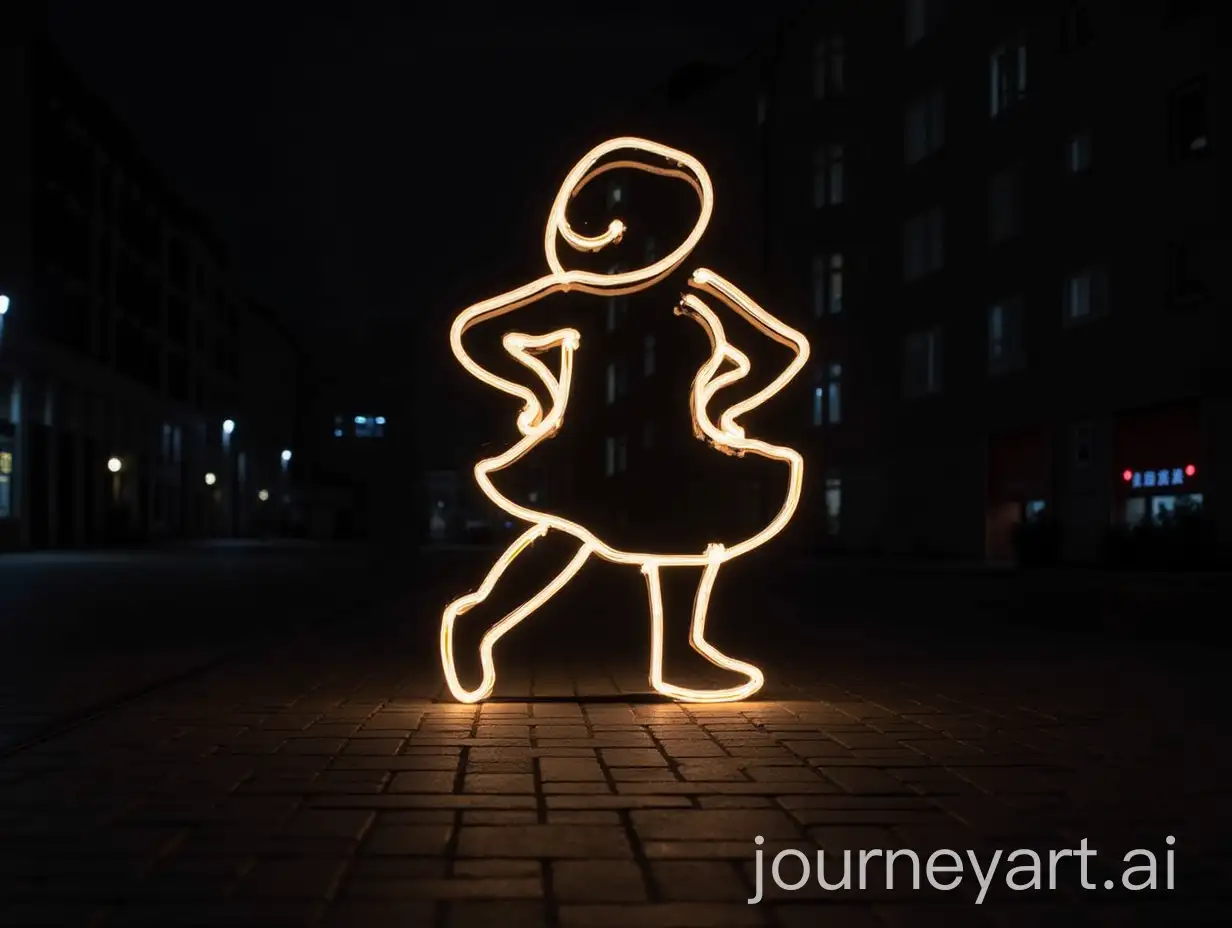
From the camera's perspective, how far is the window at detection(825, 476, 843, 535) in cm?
4897

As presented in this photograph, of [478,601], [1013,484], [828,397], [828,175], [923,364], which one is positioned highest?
[828,175]

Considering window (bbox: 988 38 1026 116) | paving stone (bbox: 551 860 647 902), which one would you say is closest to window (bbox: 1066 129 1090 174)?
window (bbox: 988 38 1026 116)

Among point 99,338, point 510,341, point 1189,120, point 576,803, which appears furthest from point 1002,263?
point 576,803

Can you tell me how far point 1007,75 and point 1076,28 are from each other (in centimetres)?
348

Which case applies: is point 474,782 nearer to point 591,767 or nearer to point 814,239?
point 591,767

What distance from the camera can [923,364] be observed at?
44469 millimetres

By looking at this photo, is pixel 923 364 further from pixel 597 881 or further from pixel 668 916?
pixel 668 916

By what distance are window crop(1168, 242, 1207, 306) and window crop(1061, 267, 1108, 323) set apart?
105 inches

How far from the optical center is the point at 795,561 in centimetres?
4262

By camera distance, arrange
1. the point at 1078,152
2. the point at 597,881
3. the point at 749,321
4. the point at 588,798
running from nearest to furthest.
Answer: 1. the point at 597,881
2. the point at 588,798
3. the point at 749,321
4. the point at 1078,152

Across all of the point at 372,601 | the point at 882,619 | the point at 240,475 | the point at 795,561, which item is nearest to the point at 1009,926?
the point at 882,619

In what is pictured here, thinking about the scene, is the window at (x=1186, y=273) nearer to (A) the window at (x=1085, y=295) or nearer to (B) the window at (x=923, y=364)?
(A) the window at (x=1085, y=295)

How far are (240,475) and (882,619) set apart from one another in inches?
3078

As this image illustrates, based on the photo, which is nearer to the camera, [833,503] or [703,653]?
[703,653]
